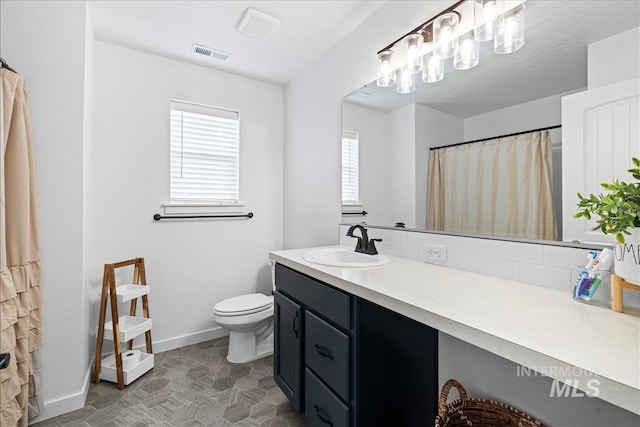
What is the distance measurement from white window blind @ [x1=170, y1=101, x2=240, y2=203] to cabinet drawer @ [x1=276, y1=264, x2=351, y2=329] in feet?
4.27

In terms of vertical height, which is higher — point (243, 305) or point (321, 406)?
point (243, 305)

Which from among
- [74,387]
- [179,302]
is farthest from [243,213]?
[74,387]

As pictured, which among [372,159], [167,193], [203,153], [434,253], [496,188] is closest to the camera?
[496,188]

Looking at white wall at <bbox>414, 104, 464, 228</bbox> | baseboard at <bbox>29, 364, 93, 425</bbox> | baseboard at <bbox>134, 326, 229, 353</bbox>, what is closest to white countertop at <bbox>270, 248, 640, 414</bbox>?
white wall at <bbox>414, 104, 464, 228</bbox>

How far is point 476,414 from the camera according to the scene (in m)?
1.08

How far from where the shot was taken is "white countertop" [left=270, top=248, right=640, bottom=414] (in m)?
0.60

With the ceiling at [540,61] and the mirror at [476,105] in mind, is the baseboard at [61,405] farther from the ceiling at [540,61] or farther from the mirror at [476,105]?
the ceiling at [540,61]

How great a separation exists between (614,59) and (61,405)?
3.02m

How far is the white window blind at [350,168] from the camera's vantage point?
2164 millimetres

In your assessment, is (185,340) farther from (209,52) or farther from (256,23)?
(256,23)

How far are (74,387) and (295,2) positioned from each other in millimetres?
2685

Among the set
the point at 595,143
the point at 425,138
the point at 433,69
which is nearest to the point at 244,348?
the point at 425,138

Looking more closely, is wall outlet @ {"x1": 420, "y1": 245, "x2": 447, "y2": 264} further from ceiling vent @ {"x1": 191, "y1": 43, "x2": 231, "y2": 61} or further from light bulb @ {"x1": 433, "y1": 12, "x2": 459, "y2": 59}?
ceiling vent @ {"x1": 191, "y1": 43, "x2": 231, "y2": 61}

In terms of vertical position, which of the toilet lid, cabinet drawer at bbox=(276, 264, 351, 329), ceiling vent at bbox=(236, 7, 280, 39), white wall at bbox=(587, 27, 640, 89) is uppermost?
ceiling vent at bbox=(236, 7, 280, 39)
